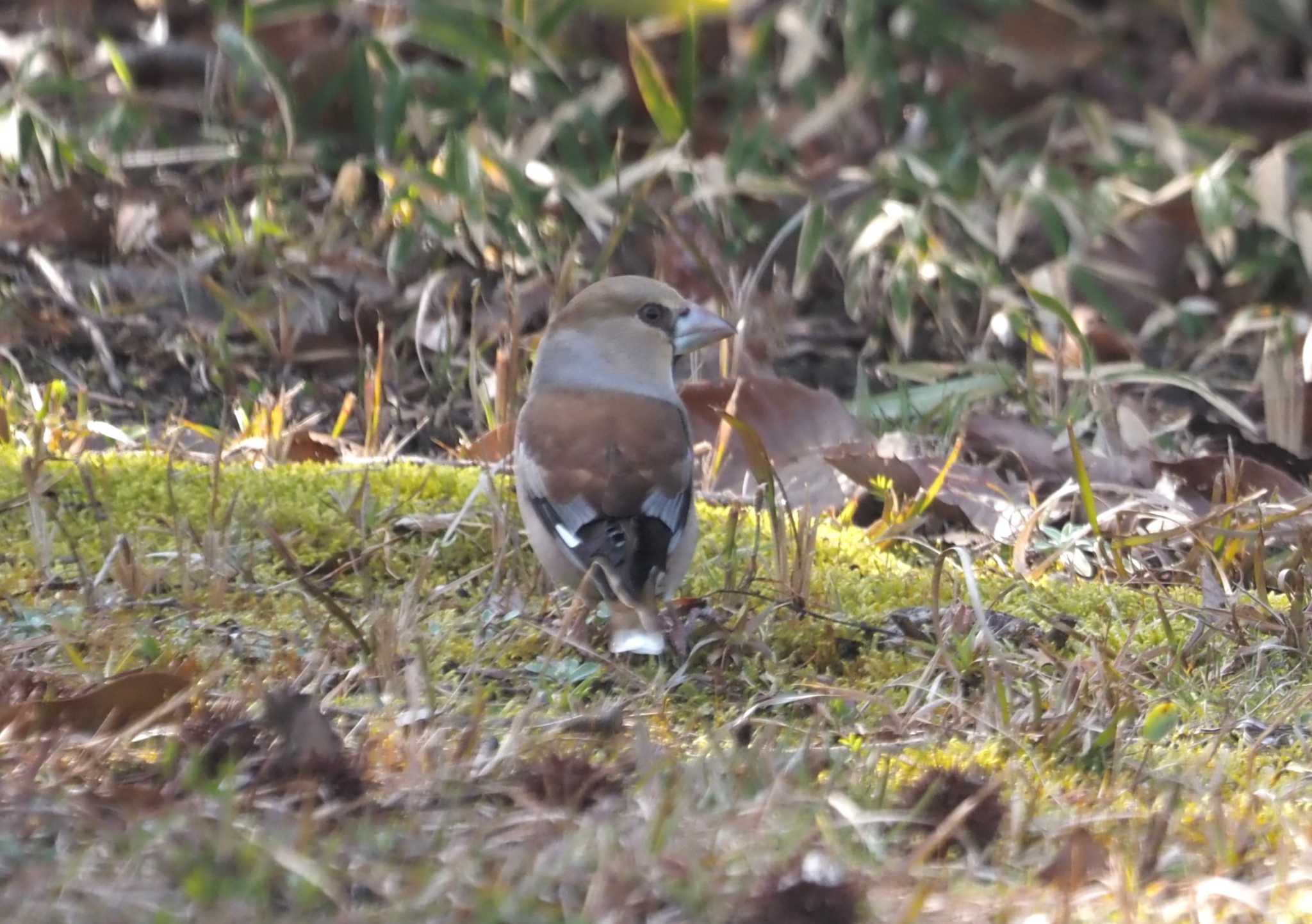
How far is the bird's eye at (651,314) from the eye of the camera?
4523 mm

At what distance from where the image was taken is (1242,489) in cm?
432

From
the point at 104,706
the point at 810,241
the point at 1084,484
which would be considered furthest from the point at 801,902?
the point at 810,241

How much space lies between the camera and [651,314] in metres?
4.53

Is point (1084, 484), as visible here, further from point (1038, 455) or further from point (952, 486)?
point (1038, 455)

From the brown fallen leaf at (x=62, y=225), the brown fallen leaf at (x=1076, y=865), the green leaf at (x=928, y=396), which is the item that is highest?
the brown fallen leaf at (x=1076, y=865)

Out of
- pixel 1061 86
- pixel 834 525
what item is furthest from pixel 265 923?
pixel 1061 86

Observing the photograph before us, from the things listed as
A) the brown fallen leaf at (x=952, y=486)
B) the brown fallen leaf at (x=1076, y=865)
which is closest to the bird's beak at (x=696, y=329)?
the brown fallen leaf at (x=952, y=486)

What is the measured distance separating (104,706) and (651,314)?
227 cm

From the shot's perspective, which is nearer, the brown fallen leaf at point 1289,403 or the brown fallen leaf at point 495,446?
the brown fallen leaf at point 495,446

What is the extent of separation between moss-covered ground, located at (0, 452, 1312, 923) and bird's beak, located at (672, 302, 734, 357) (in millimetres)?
535

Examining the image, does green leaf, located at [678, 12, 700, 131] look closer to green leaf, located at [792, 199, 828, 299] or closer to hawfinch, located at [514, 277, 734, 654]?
green leaf, located at [792, 199, 828, 299]

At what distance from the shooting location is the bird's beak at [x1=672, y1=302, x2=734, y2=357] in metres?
4.48

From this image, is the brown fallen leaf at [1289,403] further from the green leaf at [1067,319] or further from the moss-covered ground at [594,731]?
the moss-covered ground at [594,731]

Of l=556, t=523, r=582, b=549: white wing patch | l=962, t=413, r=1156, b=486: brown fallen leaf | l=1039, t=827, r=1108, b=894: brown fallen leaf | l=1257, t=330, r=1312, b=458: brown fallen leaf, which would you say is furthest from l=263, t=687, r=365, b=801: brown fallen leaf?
l=1257, t=330, r=1312, b=458: brown fallen leaf
